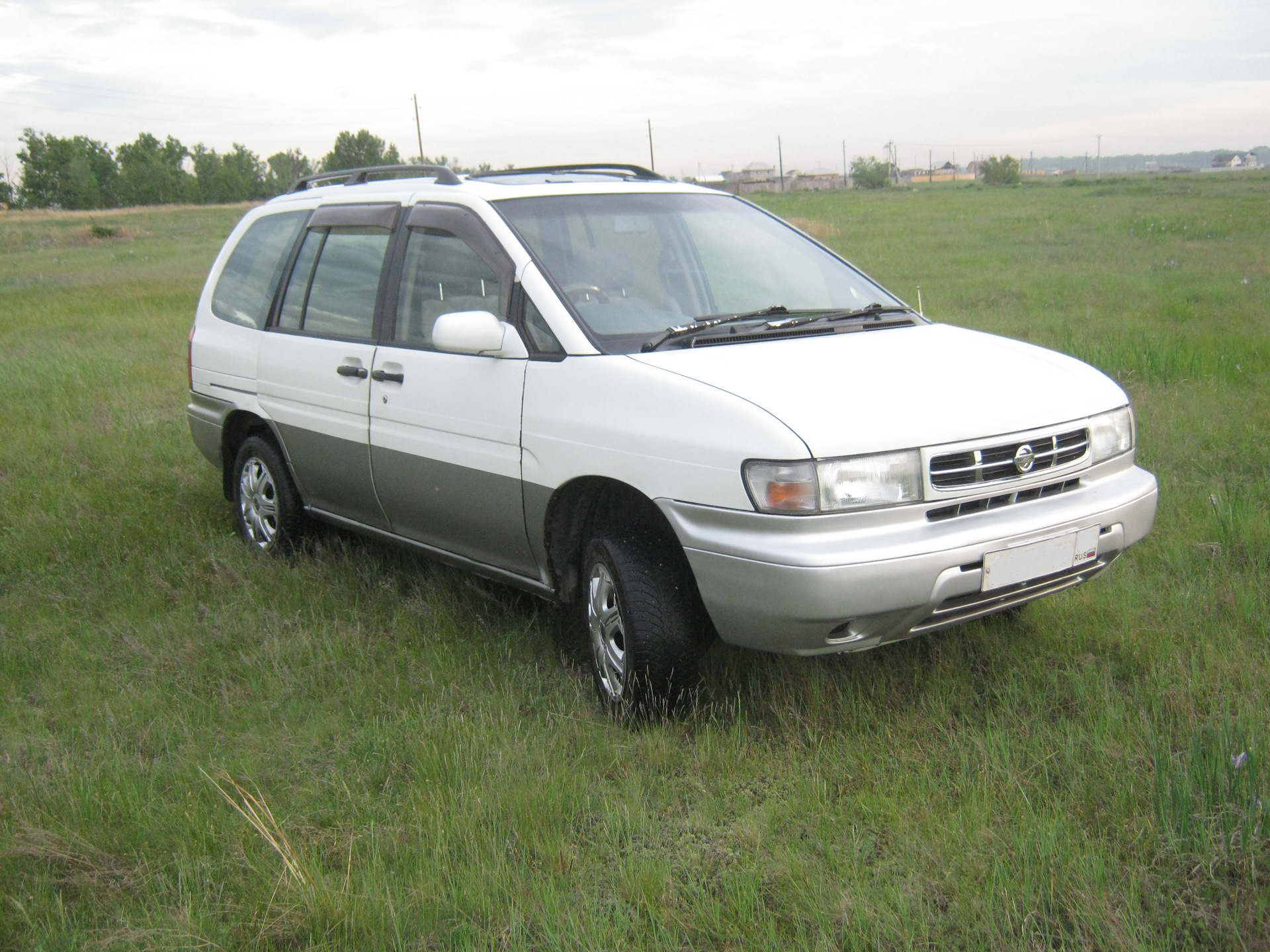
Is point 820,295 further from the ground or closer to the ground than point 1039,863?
further from the ground

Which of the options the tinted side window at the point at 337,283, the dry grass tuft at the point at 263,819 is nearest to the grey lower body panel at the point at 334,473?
A: the tinted side window at the point at 337,283

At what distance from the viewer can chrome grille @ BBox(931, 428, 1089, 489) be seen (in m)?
3.19

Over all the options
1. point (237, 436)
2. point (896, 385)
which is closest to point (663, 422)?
point (896, 385)

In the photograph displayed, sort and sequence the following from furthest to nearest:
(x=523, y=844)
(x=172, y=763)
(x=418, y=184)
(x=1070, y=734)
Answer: (x=418, y=184)
(x=172, y=763)
(x=1070, y=734)
(x=523, y=844)

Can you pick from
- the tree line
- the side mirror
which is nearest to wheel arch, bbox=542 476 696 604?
the side mirror

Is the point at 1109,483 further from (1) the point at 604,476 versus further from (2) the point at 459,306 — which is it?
(2) the point at 459,306

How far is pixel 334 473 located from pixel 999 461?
2.91 metres

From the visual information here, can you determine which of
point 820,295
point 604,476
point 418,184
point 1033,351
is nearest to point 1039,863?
point 604,476

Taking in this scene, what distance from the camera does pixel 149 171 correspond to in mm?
123750

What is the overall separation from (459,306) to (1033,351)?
6.84 ft

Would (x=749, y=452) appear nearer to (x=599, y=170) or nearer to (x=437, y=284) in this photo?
(x=437, y=284)

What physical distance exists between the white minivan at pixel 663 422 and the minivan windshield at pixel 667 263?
1 cm

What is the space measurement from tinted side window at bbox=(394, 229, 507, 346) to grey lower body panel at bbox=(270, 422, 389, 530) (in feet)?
1.85

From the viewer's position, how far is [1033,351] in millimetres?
3994
